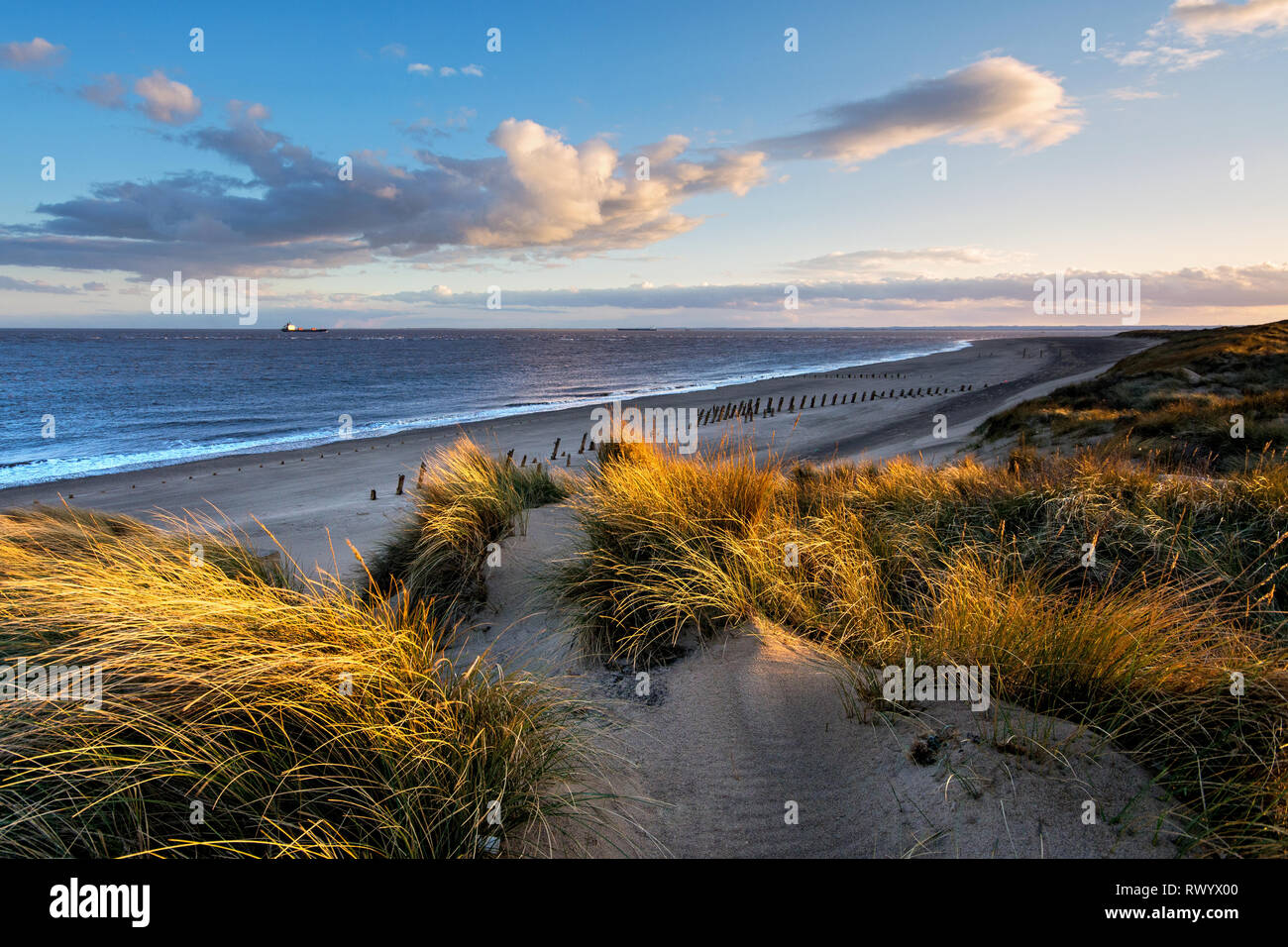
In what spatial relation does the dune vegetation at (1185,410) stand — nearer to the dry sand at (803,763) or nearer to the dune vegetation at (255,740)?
the dry sand at (803,763)

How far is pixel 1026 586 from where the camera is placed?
13.0ft

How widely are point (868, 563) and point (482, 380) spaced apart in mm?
64828

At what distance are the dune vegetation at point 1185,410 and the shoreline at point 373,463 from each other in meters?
2.82

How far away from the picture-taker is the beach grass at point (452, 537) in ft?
19.7

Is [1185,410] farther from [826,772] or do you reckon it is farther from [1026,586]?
[826,772]

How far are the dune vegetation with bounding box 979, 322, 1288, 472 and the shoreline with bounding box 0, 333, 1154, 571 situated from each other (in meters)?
2.82

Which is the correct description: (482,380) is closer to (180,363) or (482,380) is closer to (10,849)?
(180,363)

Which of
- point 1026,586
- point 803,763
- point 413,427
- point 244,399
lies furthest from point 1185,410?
point 244,399

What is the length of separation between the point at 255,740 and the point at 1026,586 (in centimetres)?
449

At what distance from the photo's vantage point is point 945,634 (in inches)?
140

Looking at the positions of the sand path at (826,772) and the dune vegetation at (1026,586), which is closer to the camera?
the sand path at (826,772)

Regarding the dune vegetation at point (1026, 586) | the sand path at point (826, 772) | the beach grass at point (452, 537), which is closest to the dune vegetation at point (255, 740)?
the sand path at point (826, 772)

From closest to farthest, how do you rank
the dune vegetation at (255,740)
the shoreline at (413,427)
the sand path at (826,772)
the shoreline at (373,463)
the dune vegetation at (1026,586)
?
the dune vegetation at (255,740)
the sand path at (826,772)
the dune vegetation at (1026,586)
the shoreline at (373,463)
the shoreline at (413,427)
